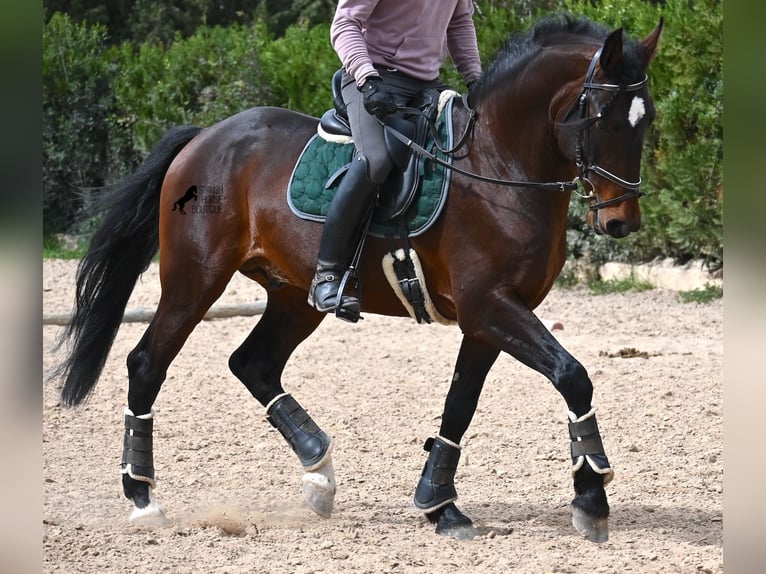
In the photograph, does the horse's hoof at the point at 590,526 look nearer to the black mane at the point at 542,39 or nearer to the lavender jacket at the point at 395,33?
the black mane at the point at 542,39

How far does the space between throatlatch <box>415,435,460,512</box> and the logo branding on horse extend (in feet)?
5.09

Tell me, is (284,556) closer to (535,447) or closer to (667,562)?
(667,562)

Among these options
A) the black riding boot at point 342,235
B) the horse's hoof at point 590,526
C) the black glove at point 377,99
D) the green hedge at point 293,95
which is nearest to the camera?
the horse's hoof at point 590,526

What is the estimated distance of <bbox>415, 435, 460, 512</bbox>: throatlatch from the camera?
15.7 ft

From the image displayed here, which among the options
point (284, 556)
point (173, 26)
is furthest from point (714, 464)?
point (173, 26)

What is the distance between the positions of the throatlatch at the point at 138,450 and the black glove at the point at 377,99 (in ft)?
6.02

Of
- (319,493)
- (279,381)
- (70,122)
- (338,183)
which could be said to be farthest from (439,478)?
(70,122)

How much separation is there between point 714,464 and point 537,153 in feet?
7.59

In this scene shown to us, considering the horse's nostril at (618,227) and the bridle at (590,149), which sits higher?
the bridle at (590,149)

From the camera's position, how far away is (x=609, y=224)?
4.18 metres

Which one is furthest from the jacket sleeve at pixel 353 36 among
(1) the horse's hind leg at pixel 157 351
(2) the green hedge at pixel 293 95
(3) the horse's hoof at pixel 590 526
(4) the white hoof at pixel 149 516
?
(2) the green hedge at pixel 293 95

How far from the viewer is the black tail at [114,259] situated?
5484 millimetres

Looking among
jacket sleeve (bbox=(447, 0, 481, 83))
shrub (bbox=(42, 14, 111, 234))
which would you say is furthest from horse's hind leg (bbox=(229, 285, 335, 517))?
shrub (bbox=(42, 14, 111, 234))

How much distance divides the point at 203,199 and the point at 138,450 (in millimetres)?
1245
